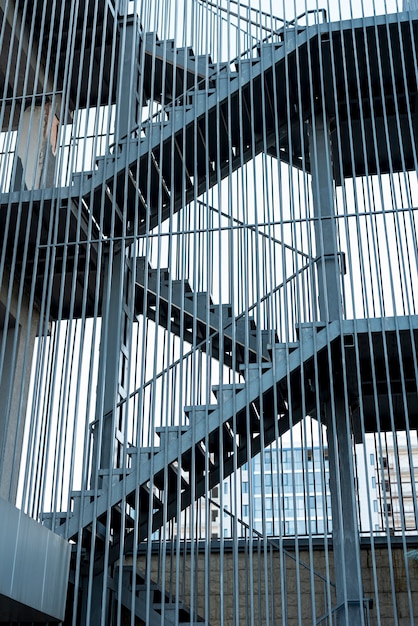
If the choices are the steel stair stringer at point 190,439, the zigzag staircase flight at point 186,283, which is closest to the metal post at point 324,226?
the steel stair stringer at point 190,439

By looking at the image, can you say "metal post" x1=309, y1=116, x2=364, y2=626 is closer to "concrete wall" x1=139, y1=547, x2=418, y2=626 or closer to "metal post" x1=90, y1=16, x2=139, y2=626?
"concrete wall" x1=139, y1=547, x2=418, y2=626

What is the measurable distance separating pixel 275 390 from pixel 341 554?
7.26 feet

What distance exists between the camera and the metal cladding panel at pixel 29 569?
7289 millimetres

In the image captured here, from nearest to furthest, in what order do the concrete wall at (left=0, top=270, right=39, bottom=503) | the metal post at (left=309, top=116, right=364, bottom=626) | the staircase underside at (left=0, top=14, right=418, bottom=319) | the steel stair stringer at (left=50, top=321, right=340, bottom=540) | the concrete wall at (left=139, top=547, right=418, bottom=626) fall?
the metal post at (left=309, top=116, right=364, bottom=626)
the steel stair stringer at (left=50, top=321, right=340, bottom=540)
the concrete wall at (left=139, top=547, right=418, bottom=626)
the staircase underside at (left=0, top=14, right=418, bottom=319)
the concrete wall at (left=0, top=270, right=39, bottom=503)

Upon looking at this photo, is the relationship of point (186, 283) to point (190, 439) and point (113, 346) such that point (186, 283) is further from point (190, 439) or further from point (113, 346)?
point (190, 439)

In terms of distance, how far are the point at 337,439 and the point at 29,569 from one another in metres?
4.59

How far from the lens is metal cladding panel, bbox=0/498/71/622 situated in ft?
23.9

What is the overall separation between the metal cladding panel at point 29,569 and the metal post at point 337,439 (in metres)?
3.33

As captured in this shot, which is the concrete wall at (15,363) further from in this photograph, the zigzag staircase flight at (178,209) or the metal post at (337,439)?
the metal post at (337,439)

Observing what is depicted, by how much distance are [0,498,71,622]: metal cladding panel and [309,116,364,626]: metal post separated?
10.9 feet

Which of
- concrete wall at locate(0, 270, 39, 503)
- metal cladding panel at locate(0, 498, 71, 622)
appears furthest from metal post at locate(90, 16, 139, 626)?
concrete wall at locate(0, 270, 39, 503)

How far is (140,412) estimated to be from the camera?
10305 mm

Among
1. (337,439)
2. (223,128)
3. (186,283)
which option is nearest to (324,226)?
(186,283)

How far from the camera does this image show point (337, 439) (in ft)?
34.9
